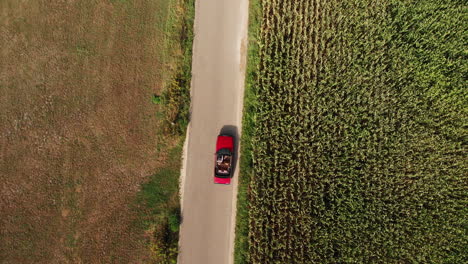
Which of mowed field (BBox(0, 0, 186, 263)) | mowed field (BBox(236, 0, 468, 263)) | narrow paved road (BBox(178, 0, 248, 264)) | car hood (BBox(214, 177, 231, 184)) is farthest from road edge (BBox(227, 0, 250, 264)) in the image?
mowed field (BBox(0, 0, 186, 263))

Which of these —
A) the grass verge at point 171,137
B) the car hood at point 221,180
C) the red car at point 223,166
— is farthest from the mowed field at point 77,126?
the car hood at point 221,180

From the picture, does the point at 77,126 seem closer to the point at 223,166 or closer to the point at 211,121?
the point at 211,121

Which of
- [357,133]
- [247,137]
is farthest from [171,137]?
[357,133]

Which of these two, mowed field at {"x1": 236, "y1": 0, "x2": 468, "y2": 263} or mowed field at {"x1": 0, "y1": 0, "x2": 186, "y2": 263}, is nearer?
mowed field at {"x1": 236, "y1": 0, "x2": 468, "y2": 263}

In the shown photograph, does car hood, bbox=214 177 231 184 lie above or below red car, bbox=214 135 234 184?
below

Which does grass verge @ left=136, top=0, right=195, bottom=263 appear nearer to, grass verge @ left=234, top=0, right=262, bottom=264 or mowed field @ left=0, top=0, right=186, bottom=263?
mowed field @ left=0, top=0, right=186, bottom=263


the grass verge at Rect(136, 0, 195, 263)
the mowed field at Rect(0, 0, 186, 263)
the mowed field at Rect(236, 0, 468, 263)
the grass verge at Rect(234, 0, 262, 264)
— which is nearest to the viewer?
the mowed field at Rect(236, 0, 468, 263)

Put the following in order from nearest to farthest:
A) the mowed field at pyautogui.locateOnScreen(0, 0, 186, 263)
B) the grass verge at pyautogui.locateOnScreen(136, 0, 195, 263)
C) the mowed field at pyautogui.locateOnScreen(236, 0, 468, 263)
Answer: the mowed field at pyautogui.locateOnScreen(236, 0, 468, 263) < the grass verge at pyautogui.locateOnScreen(136, 0, 195, 263) < the mowed field at pyautogui.locateOnScreen(0, 0, 186, 263)
